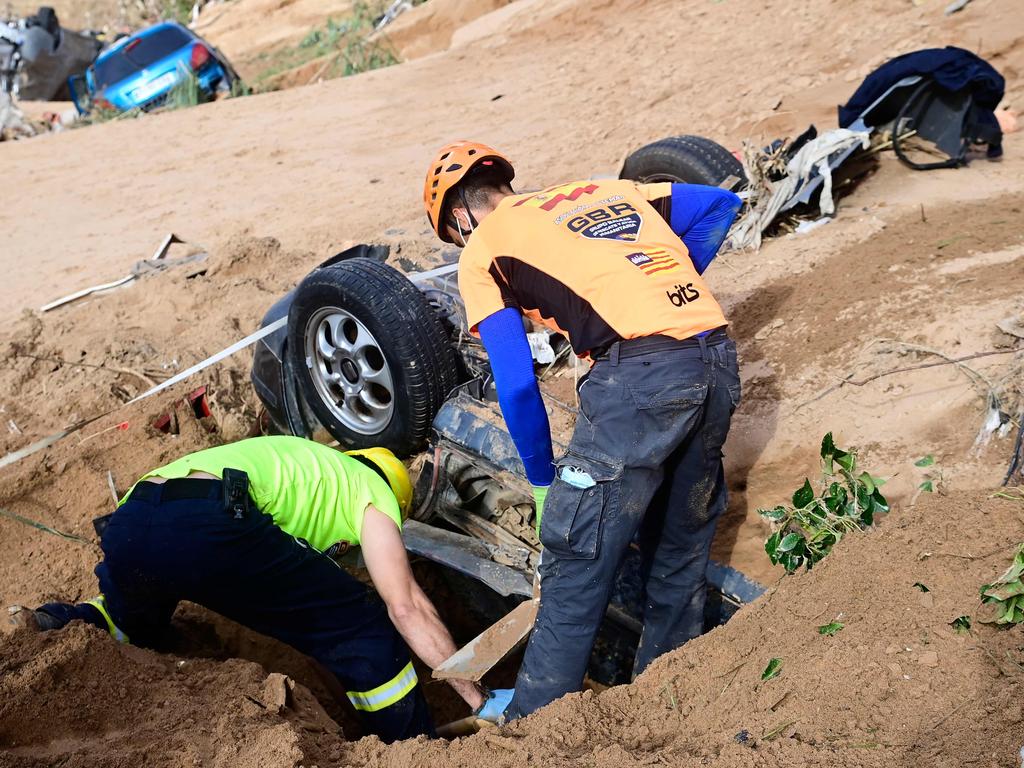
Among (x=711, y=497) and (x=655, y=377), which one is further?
(x=711, y=497)

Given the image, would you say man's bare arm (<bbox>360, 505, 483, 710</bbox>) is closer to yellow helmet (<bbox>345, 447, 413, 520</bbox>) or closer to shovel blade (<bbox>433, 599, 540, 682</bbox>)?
shovel blade (<bbox>433, 599, 540, 682</bbox>)

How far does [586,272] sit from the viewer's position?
3037 mm

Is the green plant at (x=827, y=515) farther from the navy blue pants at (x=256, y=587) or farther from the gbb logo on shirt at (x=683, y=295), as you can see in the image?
the navy blue pants at (x=256, y=587)

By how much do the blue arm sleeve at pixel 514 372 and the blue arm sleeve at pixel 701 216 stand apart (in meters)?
0.89

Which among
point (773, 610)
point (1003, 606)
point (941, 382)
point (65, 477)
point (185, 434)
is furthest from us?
point (185, 434)

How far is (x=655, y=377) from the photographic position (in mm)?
2984

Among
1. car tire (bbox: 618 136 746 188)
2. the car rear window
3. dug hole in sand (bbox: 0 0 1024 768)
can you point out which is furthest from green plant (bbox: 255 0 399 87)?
car tire (bbox: 618 136 746 188)

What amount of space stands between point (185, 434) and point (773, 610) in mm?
3774

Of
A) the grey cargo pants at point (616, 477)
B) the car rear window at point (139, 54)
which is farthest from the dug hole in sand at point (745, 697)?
the car rear window at point (139, 54)

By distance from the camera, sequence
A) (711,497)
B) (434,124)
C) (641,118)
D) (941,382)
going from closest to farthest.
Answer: (711,497) < (941,382) < (641,118) < (434,124)

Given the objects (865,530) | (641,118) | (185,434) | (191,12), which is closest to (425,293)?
(185,434)

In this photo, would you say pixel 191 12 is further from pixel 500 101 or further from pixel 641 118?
pixel 641 118

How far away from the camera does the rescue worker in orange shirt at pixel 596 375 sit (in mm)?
3006

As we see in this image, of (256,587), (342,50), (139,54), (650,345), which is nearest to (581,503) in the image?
(650,345)
